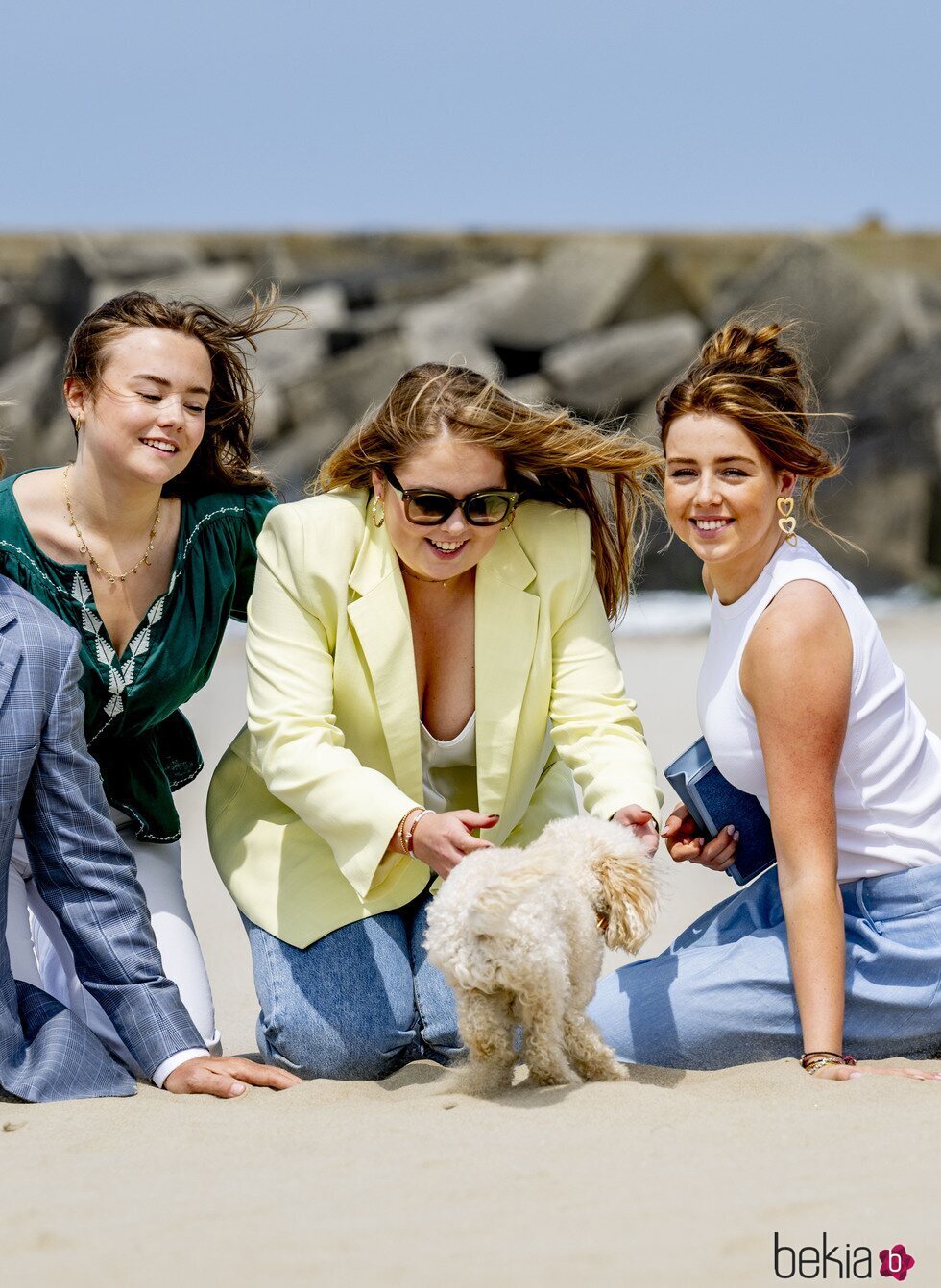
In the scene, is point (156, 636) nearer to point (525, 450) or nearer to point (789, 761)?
point (525, 450)

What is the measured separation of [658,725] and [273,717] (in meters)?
5.30

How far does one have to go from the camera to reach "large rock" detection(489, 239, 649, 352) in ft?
65.2

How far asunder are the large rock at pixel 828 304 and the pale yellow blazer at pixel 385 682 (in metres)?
15.6

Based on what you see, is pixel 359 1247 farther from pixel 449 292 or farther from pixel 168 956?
pixel 449 292

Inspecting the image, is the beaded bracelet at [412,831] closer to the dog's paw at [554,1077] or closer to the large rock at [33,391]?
the dog's paw at [554,1077]

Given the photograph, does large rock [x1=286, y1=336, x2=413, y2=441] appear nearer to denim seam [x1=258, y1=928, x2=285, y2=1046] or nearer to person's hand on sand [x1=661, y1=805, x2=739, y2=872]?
denim seam [x1=258, y1=928, x2=285, y2=1046]

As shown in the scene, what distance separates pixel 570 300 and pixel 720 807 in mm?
17050

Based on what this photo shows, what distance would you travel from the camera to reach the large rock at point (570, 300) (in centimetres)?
1986

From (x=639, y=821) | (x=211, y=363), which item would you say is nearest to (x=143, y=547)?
(x=211, y=363)

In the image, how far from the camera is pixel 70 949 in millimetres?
3797

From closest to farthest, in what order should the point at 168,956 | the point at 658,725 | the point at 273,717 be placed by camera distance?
the point at 273,717 < the point at 168,956 < the point at 658,725

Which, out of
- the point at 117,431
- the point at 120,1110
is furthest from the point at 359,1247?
the point at 117,431

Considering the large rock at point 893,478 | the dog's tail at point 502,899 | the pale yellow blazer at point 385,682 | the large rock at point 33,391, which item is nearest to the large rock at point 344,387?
the large rock at point 33,391

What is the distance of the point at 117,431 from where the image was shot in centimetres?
392
